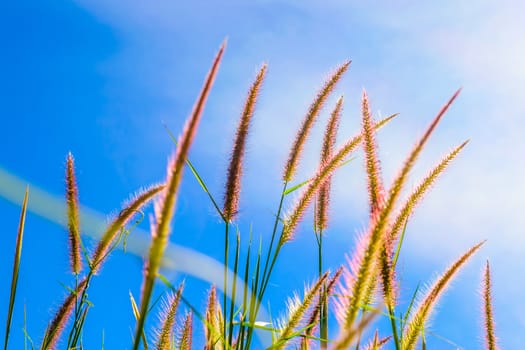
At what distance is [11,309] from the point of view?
2.59 m

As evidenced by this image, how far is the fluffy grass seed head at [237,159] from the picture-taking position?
9.33 ft

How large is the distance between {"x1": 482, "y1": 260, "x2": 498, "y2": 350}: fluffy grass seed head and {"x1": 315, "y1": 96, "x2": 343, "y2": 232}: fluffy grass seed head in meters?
1.02

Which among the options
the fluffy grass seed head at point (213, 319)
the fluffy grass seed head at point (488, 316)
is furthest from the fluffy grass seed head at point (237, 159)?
the fluffy grass seed head at point (488, 316)

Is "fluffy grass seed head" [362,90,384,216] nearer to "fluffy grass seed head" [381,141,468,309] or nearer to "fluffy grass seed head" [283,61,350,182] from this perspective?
"fluffy grass seed head" [381,141,468,309]

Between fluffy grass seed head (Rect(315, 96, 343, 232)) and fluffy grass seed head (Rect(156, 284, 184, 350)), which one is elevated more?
fluffy grass seed head (Rect(315, 96, 343, 232))

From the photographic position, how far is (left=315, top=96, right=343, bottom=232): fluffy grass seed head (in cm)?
394

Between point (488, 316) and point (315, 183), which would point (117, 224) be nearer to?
point (315, 183)

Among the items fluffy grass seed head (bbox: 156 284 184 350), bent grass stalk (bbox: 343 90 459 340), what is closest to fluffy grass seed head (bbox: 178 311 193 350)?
fluffy grass seed head (bbox: 156 284 184 350)

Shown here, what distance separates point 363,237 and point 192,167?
1.70m

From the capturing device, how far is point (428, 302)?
2826mm

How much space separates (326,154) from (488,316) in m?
1.32

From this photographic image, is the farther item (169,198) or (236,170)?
(236,170)

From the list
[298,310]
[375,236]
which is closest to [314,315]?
[298,310]

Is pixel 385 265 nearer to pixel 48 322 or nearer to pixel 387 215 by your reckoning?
pixel 387 215
